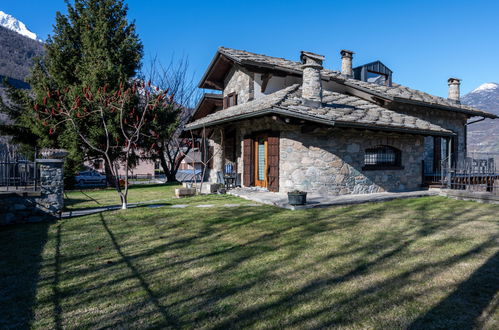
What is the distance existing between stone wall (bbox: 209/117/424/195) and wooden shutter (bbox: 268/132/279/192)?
0.13 meters

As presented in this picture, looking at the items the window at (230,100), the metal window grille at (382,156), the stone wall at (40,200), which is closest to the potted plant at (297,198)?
the metal window grille at (382,156)

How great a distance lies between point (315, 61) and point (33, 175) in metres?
8.26

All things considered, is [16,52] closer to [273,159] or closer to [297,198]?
[273,159]

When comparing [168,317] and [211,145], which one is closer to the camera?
[168,317]

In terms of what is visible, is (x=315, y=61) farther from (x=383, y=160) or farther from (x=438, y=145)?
(x=438, y=145)

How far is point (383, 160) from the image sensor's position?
10.9m

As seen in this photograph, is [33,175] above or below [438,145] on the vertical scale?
below

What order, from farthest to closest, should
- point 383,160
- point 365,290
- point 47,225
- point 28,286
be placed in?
point 383,160 → point 47,225 → point 28,286 → point 365,290

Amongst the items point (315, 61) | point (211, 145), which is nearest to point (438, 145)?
point (315, 61)

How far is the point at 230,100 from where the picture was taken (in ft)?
49.5

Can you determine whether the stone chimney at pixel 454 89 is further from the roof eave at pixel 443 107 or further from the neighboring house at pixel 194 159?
the neighboring house at pixel 194 159

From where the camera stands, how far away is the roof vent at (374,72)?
15586mm

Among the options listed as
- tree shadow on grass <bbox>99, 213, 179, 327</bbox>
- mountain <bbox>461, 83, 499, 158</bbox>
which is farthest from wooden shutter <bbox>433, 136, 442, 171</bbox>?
tree shadow on grass <bbox>99, 213, 179, 327</bbox>

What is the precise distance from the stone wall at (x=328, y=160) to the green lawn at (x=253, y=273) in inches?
128
